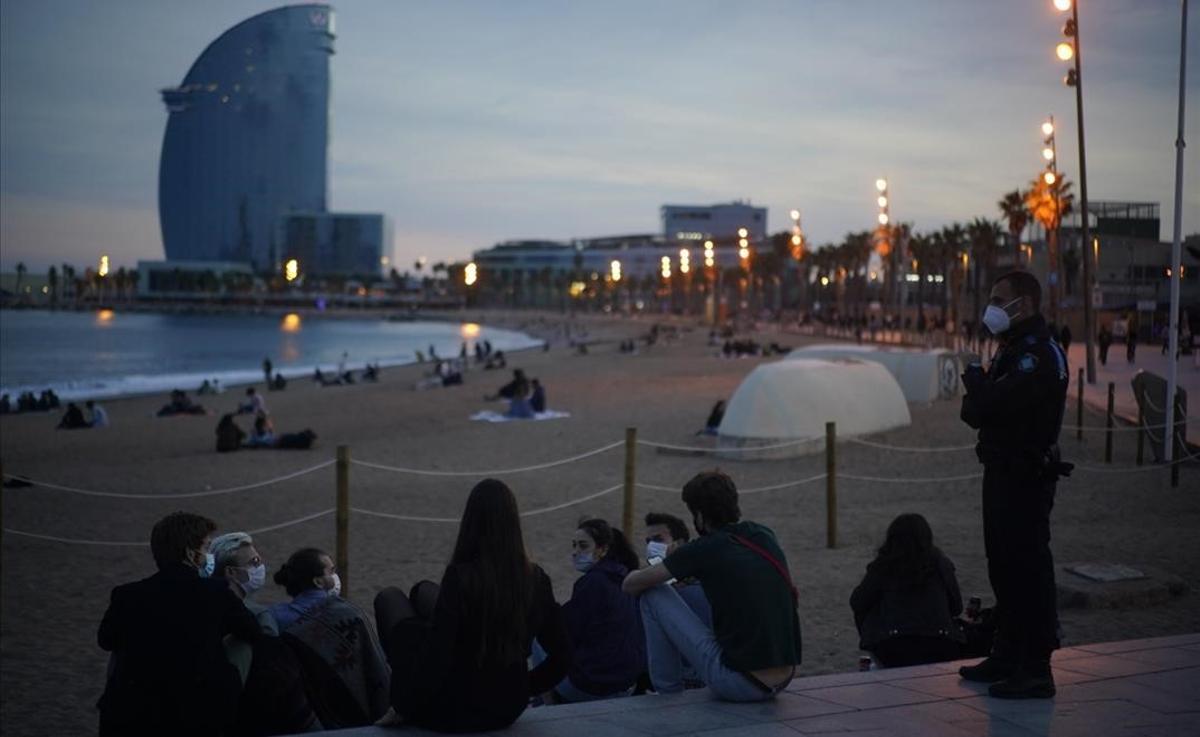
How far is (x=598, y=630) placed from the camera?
571 cm

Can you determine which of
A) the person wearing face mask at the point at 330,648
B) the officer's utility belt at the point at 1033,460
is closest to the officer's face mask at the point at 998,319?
the officer's utility belt at the point at 1033,460

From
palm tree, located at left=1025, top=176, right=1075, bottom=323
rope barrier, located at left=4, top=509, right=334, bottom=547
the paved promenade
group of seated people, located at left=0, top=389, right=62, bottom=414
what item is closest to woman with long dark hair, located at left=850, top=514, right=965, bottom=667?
the paved promenade

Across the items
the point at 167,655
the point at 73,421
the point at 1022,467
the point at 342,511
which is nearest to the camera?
the point at 167,655

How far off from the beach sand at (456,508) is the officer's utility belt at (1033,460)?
2940mm

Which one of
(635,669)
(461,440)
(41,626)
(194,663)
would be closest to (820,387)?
(461,440)

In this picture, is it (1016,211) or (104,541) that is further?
(1016,211)

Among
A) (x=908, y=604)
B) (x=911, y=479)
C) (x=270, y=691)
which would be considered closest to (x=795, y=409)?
(x=911, y=479)

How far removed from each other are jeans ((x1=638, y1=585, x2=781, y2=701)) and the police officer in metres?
1.09

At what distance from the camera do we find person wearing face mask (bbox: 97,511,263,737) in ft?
15.2

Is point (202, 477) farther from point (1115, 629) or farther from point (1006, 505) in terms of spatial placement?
point (1006, 505)

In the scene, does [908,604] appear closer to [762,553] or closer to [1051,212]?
[762,553]

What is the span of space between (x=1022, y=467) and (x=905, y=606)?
1485mm

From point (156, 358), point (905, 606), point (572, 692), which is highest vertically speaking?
point (905, 606)

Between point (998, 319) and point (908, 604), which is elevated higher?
point (998, 319)
